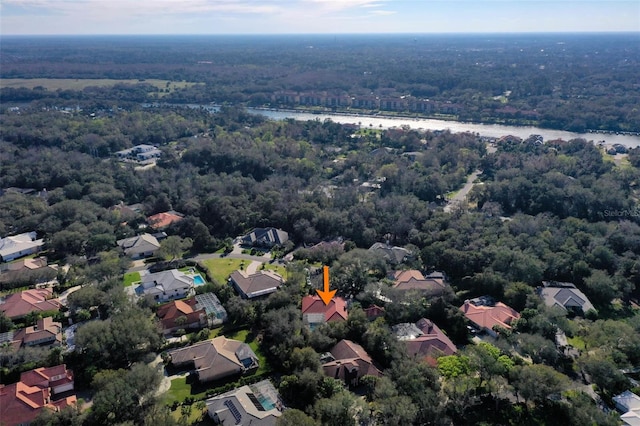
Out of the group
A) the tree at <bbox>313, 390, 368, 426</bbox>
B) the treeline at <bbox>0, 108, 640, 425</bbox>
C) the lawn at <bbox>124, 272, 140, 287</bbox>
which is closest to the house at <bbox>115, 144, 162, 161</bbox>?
the treeline at <bbox>0, 108, 640, 425</bbox>

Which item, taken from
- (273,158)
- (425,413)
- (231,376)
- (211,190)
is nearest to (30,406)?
(231,376)

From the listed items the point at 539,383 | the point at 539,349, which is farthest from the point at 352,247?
the point at 539,383

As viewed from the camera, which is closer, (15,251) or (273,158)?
(15,251)

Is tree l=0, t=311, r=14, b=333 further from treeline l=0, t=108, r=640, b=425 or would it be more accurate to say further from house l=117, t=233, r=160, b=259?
house l=117, t=233, r=160, b=259

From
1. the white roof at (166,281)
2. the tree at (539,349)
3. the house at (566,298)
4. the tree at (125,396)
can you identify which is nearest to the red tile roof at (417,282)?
the house at (566,298)

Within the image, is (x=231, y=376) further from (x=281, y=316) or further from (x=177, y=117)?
(x=177, y=117)

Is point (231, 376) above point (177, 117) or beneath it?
beneath
